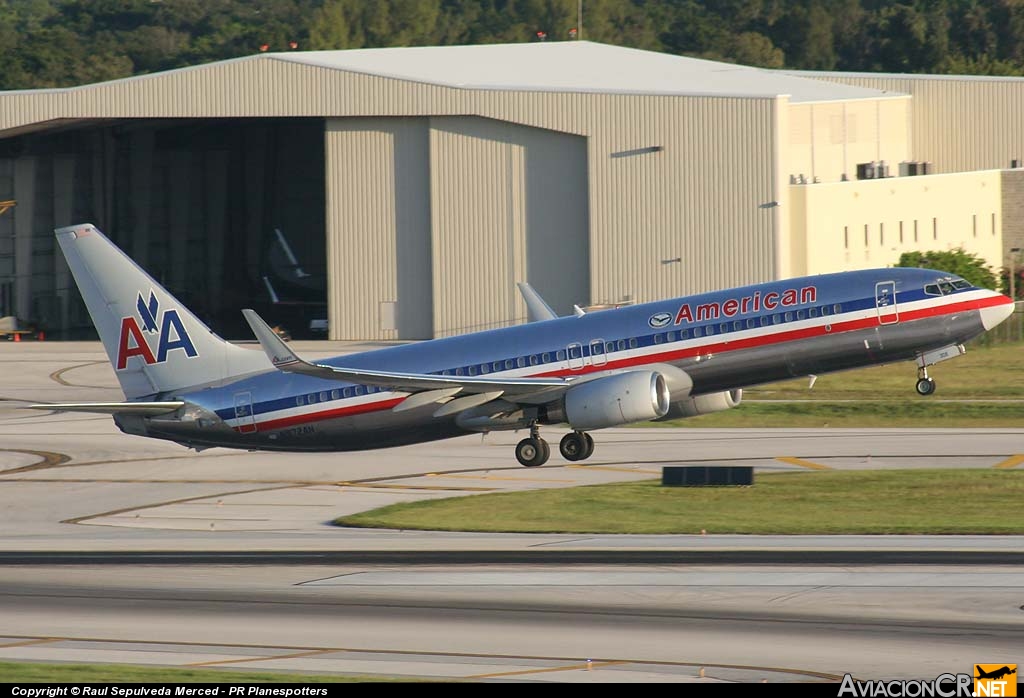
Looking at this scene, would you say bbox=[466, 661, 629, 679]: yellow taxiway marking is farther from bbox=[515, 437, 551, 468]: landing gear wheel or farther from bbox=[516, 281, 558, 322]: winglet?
bbox=[516, 281, 558, 322]: winglet

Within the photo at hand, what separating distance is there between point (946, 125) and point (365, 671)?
338ft

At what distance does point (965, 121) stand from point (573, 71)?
105ft

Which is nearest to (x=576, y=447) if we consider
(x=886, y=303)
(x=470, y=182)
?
(x=886, y=303)

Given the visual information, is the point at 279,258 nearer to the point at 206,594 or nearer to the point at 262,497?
the point at 262,497

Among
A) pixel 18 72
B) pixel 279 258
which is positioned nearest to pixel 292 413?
pixel 279 258

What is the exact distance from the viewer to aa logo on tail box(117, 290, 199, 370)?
5231 cm

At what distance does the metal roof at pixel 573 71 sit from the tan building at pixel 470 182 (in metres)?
0.39

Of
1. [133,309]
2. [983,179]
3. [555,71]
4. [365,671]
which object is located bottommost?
[365,671]

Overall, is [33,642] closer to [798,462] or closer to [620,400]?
[620,400]

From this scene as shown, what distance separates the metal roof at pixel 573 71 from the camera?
105m

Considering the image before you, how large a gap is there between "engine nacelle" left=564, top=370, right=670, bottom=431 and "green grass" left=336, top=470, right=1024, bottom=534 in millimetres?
3532

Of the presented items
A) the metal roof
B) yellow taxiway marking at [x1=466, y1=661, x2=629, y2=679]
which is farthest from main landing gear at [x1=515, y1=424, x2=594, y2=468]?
the metal roof

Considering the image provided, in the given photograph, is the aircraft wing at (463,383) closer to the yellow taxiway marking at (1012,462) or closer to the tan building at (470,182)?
the yellow taxiway marking at (1012,462)

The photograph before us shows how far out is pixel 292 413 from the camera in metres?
52.8
